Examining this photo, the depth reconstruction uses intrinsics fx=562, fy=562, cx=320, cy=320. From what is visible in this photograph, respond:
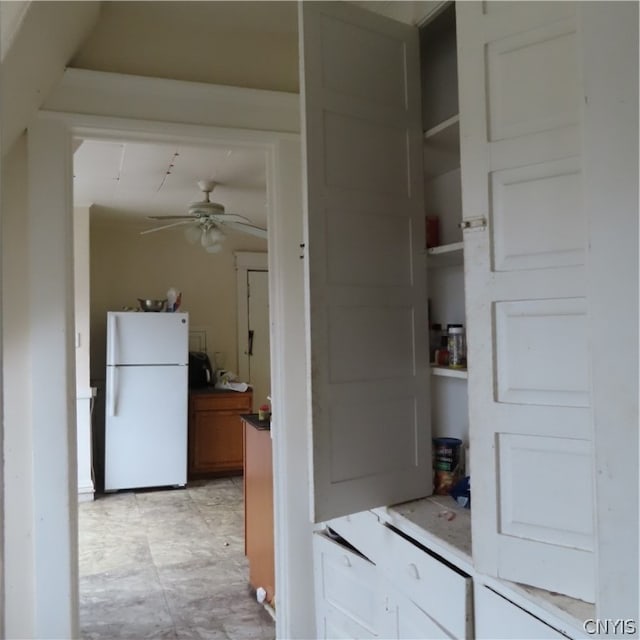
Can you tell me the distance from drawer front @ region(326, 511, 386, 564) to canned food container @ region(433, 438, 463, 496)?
24cm

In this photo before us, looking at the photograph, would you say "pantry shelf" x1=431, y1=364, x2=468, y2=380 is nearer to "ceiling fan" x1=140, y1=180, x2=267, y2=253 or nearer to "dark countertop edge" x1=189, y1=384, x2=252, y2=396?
"ceiling fan" x1=140, y1=180, x2=267, y2=253

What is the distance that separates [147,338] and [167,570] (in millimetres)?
2103

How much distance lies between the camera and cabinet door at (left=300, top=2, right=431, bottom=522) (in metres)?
1.54

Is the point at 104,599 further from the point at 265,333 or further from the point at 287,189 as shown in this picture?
the point at 265,333

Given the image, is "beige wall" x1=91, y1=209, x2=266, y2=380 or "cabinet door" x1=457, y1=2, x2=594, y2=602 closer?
"cabinet door" x1=457, y1=2, x2=594, y2=602

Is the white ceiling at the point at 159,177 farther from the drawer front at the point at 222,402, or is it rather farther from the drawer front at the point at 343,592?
the drawer front at the point at 343,592

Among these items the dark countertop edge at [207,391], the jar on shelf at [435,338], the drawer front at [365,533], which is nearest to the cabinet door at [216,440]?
the dark countertop edge at [207,391]

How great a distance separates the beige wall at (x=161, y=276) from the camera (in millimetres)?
5199

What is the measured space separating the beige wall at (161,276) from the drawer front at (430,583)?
4.12 meters

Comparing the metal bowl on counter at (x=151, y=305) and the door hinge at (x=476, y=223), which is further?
the metal bowl on counter at (x=151, y=305)

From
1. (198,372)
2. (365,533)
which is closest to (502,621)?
(365,533)

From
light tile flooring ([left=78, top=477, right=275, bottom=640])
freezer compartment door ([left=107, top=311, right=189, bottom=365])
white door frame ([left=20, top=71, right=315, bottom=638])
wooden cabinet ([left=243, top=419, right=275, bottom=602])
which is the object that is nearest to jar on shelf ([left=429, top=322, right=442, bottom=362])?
white door frame ([left=20, top=71, right=315, bottom=638])

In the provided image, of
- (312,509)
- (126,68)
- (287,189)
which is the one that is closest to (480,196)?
(312,509)

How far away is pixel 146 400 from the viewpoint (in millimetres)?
4773
